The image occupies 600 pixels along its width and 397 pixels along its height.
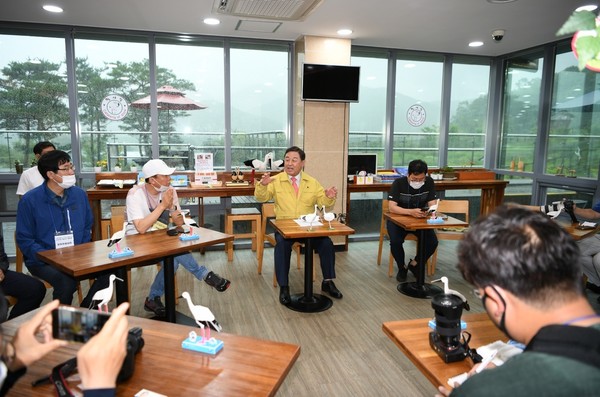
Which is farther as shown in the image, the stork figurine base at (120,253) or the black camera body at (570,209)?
the black camera body at (570,209)

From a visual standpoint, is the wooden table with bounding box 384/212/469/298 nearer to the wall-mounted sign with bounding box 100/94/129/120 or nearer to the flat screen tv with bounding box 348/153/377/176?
the flat screen tv with bounding box 348/153/377/176

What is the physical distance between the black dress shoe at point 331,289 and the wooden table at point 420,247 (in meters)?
0.67

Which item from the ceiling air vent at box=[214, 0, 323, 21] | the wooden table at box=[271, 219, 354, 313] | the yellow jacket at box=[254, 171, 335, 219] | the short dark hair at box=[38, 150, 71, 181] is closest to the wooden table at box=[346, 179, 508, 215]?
the yellow jacket at box=[254, 171, 335, 219]

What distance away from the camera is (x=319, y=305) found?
140 inches

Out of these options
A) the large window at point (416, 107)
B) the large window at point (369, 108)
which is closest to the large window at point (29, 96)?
the large window at point (369, 108)

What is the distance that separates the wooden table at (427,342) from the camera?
1325 millimetres

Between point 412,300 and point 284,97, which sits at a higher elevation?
point 284,97

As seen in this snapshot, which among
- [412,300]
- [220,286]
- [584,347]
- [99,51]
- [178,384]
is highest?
[99,51]

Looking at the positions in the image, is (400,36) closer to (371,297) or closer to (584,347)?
(371,297)

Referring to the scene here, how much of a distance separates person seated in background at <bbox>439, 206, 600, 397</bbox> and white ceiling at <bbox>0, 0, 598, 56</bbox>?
352 cm

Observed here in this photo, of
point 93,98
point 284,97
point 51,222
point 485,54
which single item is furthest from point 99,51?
point 485,54

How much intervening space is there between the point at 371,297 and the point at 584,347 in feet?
10.2

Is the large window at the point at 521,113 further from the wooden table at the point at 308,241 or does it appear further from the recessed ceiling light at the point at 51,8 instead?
the recessed ceiling light at the point at 51,8

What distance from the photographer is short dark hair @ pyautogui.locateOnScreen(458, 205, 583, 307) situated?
851 mm
